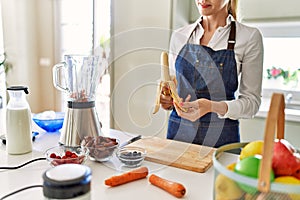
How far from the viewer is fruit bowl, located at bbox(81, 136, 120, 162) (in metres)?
0.93

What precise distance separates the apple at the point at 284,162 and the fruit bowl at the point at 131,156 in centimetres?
48

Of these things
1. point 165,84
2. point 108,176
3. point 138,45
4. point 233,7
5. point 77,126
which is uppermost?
point 233,7

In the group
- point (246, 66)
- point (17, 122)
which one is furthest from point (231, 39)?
point (17, 122)

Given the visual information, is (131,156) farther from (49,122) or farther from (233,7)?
(233,7)

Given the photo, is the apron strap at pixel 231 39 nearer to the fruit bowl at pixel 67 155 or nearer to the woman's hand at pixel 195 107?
the woman's hand at pixel 195 107

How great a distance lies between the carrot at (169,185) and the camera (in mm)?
737

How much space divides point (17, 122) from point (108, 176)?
0.37 metres

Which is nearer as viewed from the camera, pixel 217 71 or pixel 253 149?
pixel 253 149

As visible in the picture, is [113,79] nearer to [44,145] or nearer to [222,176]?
[44,145]

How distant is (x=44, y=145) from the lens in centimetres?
111

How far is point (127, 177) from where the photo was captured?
32.0 inches

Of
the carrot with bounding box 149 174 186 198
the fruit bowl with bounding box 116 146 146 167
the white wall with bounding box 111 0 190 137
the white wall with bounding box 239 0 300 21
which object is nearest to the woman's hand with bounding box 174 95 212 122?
the fruit bowl with bounding box 116 146 146 167

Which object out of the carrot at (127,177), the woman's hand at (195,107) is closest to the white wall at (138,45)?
the woman's hand at (195,107)

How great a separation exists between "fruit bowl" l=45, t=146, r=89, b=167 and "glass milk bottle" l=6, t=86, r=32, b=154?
0.13 m
